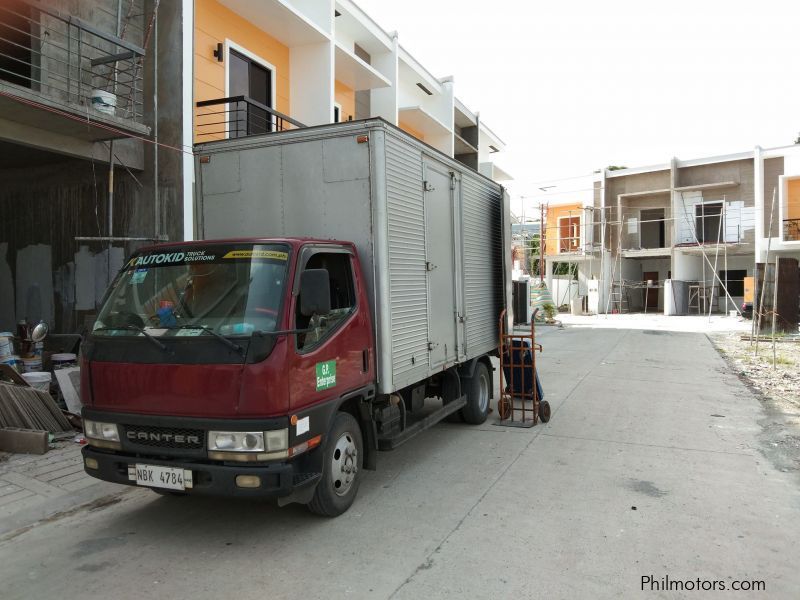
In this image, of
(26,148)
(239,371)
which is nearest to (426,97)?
(26,148)

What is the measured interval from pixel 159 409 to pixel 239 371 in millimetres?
667

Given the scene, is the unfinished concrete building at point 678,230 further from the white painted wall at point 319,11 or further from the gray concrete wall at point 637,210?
the white painted wall at point 319,11

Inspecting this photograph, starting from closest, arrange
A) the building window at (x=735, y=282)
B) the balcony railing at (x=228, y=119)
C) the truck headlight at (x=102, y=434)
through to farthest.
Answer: the truck headlight at (x=102, y=434), the balcony railing at (x=228, y=119), the building window at (x=735, y=282)

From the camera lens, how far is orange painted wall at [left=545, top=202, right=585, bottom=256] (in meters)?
37.9

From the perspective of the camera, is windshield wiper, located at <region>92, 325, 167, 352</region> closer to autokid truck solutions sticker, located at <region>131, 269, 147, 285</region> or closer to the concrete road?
autokid truck solutions sticker, located at <region>131, 269, 147, 285</region>

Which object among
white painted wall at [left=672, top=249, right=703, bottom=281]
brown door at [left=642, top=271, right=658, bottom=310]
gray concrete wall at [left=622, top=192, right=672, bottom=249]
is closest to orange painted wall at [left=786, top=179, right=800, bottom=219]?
white painted wall at [left=672, top=249, right=703, bottom=281]

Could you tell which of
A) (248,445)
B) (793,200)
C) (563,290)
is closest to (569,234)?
(563,290)

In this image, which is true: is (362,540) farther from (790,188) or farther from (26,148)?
(790,188)

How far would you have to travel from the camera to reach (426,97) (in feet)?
65.6

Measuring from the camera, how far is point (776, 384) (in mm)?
10641

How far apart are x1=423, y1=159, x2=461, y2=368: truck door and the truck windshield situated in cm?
222

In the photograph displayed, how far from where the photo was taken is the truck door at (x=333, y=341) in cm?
397

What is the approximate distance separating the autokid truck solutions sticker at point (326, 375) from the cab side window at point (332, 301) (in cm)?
17

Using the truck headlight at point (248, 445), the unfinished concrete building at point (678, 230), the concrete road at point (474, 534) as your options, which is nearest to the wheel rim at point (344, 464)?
the concrete road at point (474, 534)
